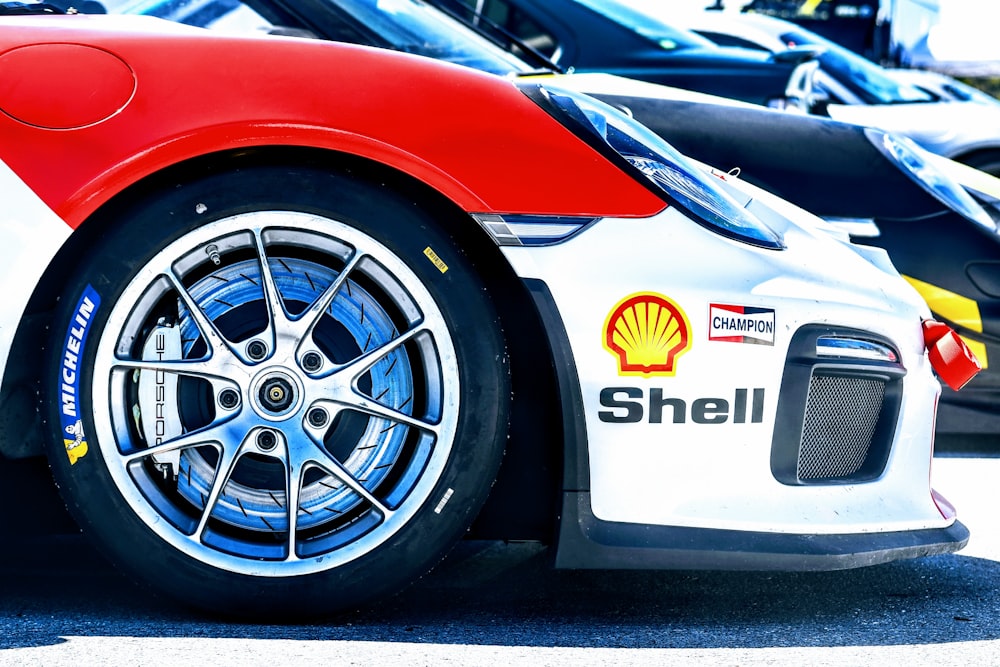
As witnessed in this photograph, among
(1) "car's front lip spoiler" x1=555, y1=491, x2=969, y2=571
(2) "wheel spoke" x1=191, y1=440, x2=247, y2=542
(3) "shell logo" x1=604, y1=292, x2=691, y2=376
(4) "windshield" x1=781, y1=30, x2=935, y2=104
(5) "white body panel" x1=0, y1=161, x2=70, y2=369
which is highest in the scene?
(5) "white body panel" x1=0, y1=161, x2=70, y2=369

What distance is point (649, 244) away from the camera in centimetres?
236

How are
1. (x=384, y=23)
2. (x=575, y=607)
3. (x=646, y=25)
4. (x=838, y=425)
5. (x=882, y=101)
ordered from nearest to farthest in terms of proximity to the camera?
(x=838, y=425) < (x=575, y=607) < (x=384, y=23) < (x=646, y=25) < (x=882, y=101)

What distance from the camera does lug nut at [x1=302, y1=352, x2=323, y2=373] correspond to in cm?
235

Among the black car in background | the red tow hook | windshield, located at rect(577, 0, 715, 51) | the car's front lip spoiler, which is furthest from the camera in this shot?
windshield, located at rect(577, 0, 715, 51)

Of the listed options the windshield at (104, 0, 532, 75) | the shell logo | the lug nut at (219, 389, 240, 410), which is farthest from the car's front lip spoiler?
the windshield at (104, 0, 532, 75)

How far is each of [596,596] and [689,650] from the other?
41cm

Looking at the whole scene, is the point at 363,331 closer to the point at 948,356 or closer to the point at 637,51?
the point at 948,356

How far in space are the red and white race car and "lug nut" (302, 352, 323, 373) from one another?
0.01 m

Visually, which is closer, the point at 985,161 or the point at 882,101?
the point at 985,161

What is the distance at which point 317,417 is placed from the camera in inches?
92.7

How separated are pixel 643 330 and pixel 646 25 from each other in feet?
13.3

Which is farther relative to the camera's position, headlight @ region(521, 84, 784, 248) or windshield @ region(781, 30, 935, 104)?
windshield @ region(781, 30, 935, 104)

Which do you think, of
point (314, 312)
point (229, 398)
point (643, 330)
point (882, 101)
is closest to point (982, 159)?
point (882, 101)

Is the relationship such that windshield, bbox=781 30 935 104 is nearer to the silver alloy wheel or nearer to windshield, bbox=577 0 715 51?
windshield, bbox=577 0 715 51
